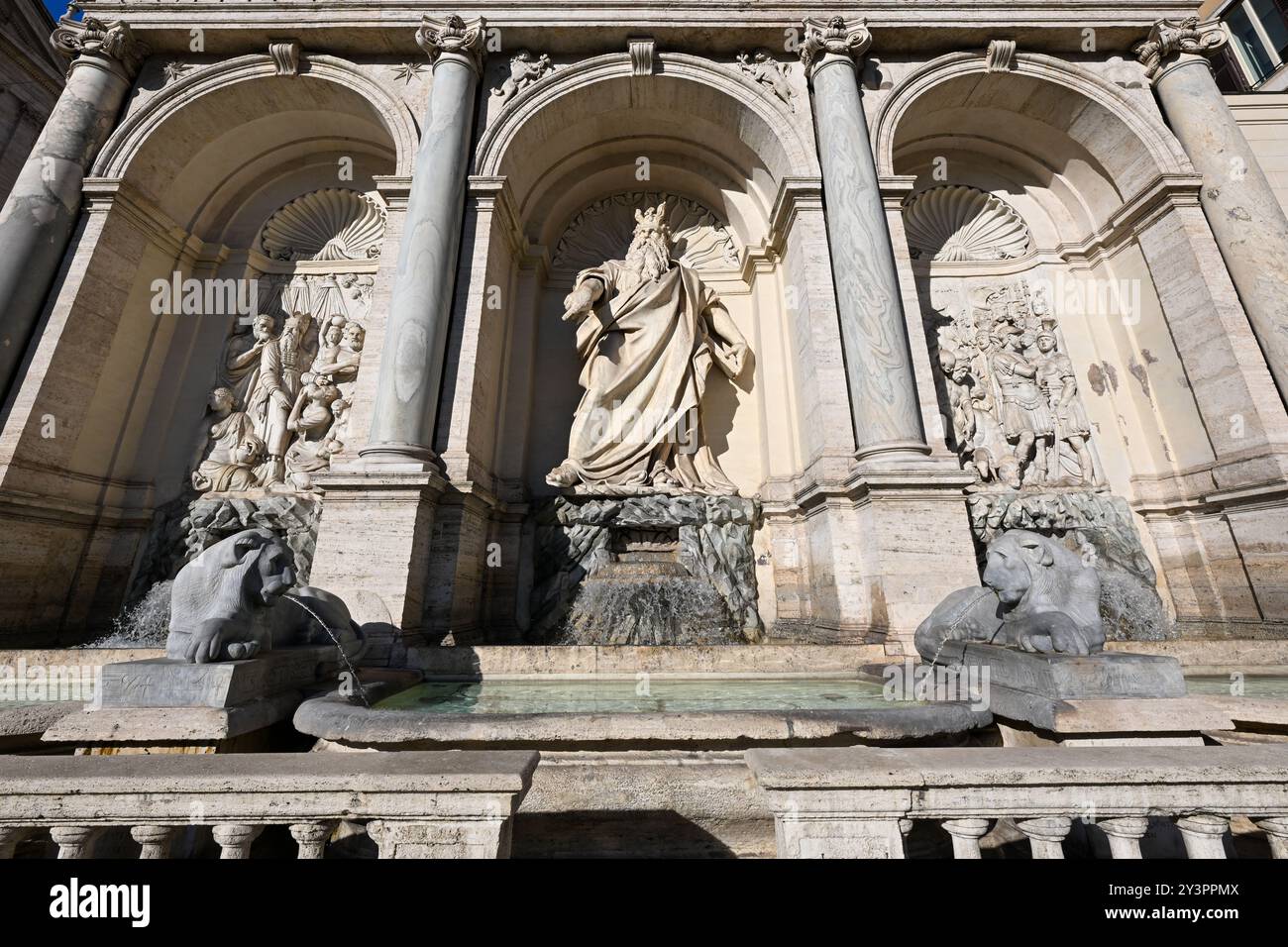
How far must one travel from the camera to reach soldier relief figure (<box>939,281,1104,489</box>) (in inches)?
297

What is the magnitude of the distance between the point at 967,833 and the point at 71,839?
279 cm

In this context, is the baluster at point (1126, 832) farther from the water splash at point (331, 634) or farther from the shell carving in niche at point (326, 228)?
the shell carving in niche at point (326, 228)

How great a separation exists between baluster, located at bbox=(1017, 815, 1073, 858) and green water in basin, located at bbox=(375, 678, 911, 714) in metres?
1.32

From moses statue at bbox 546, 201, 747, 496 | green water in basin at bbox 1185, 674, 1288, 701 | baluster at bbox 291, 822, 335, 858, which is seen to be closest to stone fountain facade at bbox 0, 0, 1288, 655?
moses statue at bbox 546, 201, 747, 496

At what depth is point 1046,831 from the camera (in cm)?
172

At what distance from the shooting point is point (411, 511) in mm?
5215

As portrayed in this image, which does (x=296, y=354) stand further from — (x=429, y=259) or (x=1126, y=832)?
(x=1126, y=832)

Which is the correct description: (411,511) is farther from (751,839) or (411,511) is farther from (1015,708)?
(1015,708)

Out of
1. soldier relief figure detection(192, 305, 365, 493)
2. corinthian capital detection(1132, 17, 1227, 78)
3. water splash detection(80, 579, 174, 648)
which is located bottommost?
water splash detection(80, 579, 174, 648)

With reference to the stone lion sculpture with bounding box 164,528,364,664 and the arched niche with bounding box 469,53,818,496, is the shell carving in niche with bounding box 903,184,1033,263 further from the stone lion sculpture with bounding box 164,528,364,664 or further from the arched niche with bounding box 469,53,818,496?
the stone lion sculpture with bounding box 164,528,364,664

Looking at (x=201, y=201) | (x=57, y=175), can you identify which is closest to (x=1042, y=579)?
(x=57, y=175)
